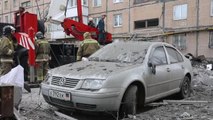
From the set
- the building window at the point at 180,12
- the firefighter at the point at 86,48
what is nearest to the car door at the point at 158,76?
the firefighter at the point at 86,48

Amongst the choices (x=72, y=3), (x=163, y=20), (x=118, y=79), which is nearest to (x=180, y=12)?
(x=163, y=20)

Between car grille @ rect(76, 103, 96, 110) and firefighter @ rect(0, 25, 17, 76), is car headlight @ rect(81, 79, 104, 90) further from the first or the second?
firefighter @ rect(0, 25, 17, 76)

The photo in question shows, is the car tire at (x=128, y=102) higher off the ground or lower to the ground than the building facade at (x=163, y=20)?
lower

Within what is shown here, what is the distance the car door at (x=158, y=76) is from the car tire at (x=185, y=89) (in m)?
0.89

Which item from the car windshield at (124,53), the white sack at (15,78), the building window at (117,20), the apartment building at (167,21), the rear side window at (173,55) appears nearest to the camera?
the white sack at (15,78)

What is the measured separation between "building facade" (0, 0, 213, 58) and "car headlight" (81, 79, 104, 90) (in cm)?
2060

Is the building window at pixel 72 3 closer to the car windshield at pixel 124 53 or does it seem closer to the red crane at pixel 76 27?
the red crane at pixel 76 27

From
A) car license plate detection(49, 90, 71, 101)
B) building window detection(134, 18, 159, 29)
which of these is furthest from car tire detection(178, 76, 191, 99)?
building window detection(134, 18, 159, 29)

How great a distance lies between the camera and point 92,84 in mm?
4938

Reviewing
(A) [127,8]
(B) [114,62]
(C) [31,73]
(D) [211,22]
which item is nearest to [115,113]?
(B) [114,62]

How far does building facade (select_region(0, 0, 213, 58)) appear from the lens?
82.7 feet

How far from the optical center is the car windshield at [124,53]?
606 centimetres

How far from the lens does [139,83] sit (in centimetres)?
562

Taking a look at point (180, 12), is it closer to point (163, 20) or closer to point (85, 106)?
point (163, 20)
